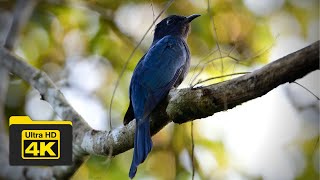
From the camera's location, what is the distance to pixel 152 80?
2701mm

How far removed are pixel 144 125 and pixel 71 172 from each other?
72cm

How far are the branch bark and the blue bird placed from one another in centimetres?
6

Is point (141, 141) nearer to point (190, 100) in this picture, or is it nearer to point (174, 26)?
point (190, 100)

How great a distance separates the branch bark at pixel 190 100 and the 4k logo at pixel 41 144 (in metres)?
0.12

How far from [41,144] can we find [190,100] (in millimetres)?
935

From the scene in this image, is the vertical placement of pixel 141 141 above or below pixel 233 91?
below

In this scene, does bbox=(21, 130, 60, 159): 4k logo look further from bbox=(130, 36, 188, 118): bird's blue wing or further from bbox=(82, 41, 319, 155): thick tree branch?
bbox=(82, 41, 319, 155): thick tree branch

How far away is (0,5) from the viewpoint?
4379mm

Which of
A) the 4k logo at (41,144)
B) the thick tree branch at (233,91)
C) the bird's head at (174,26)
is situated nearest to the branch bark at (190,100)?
the thick tree branch at (233,91)

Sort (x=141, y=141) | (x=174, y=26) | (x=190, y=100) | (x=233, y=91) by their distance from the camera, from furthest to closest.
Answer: (x=174, y=26)
(x=141, y=141)
(x=190, y=100)
(x=233, y=91)

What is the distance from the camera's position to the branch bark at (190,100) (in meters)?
1.80

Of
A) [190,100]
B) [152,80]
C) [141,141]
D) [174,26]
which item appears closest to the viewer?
[190,100]

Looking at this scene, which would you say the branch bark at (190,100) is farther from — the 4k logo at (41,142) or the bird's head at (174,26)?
the bird's head at (174,26)

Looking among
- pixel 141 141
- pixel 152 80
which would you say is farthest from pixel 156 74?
pixel 141 141
